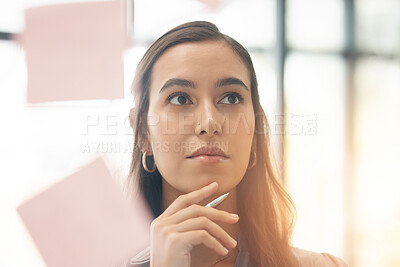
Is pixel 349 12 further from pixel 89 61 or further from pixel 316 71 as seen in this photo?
pixel 89 61

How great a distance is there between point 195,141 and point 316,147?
13.7 inches

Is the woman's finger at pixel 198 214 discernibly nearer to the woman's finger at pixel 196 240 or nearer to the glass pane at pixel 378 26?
the woman's finger at pixel 196 240

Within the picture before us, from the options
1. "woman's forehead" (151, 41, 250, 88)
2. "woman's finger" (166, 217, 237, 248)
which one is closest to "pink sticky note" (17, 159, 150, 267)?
"woman's finger" (166, 217, 237, 248)

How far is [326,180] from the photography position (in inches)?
31.6

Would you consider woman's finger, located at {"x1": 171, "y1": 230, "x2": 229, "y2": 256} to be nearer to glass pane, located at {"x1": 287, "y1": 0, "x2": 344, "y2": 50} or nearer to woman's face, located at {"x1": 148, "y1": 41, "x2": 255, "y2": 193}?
woman's face, located at {"x1": 148, "y1": 41, "x2": 255, "y2": 193}

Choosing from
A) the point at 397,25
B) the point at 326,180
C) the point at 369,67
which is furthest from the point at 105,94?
the point at 397,25

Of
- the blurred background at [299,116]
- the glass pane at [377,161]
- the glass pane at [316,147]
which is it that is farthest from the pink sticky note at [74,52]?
the glass pane at [377,161]

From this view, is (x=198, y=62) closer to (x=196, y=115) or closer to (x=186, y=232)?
(x=196, y=115)

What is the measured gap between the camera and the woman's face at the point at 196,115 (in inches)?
21.9

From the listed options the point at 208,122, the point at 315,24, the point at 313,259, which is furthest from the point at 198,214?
the point at 315,24

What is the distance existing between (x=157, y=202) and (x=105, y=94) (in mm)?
215

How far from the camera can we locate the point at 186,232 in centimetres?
51

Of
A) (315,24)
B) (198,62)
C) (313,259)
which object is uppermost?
(315,24)

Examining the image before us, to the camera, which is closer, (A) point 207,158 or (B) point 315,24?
(A) point 207,158
